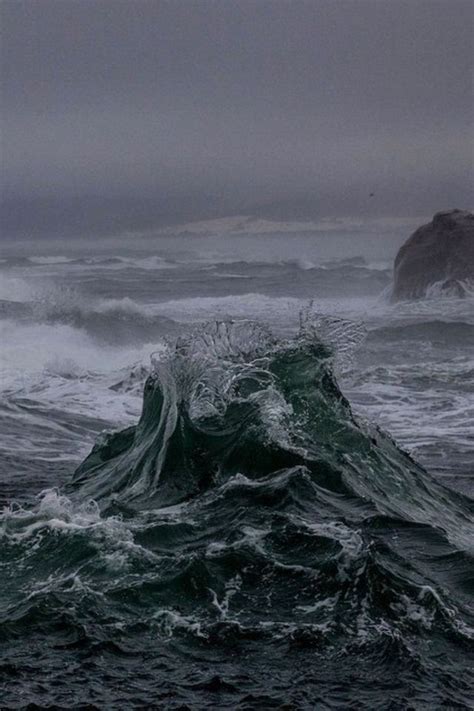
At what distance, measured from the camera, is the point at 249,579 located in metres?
6.50

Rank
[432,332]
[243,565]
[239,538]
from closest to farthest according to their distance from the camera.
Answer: [243,565] < [239,538] < [432,332]

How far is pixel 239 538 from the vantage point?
7.05 metres

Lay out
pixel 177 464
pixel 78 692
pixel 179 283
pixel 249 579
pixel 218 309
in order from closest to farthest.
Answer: pixel 78 692 < pixel 249 579 < pixel 177 464 < pixel 218 309 < pixel 179 283

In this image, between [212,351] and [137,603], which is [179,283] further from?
[137,603]

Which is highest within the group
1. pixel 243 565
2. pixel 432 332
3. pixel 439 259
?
pixel 439 259

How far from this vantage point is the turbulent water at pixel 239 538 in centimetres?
532

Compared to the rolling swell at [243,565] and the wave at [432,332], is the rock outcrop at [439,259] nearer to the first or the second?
the wave at [432,332]

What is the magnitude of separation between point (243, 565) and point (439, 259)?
25714 millimetres

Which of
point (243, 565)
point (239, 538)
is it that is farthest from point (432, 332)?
point (243, 565)

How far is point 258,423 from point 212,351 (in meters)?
1.57

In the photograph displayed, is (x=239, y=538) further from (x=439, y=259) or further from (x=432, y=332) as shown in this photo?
(x=439, y=259)

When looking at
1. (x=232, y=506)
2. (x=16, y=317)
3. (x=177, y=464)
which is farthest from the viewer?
(x=16, y=317)

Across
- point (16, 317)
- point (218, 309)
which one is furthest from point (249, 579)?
point (218, 309)

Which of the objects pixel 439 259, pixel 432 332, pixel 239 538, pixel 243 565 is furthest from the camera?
pixel 439 259
